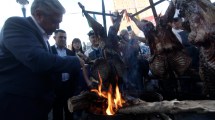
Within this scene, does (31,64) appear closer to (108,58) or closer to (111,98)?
(111,98)

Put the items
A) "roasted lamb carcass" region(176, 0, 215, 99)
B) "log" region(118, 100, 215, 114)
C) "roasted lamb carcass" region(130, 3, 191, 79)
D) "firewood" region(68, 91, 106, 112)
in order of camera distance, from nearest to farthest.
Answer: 1. "log" region(118, 100, 215, 114)
2. "firewood" region(68, 91, 106, 112)
3. "roasted lamb carcass" region(176, 0, 215, 99)
4. "roasted lamb carcass" region(130, 3, 191, 79)

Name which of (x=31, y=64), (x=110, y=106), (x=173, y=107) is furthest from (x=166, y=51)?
(x=31, y=64)

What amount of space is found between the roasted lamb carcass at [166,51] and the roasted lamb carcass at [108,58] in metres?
0.74

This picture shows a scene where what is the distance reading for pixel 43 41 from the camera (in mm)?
2889

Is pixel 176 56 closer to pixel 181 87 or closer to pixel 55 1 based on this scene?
pixel 181 87

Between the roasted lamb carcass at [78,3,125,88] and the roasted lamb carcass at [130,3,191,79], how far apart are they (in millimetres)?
742

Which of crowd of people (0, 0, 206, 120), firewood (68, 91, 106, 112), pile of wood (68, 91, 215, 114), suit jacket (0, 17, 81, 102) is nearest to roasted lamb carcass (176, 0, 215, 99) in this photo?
pile of wood (68, 91, 215, 114)

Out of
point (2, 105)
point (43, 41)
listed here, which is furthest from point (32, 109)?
point (43, 41)

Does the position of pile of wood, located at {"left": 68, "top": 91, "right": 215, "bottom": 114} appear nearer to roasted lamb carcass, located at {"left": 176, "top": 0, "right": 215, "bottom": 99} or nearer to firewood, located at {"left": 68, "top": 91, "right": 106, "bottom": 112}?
firewood, located at {"left": 68, "top": 91, "right": 106, "bottom": 112}

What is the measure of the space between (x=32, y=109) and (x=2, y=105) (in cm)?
32

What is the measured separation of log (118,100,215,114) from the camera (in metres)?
3.06

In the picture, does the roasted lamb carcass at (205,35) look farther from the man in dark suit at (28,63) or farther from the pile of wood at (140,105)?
the man in dark suit at (28,63)

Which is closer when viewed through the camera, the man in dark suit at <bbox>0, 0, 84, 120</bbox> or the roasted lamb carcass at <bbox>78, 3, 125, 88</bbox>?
the man in dark suit at <bbox>0, 0, 84, 120</bbox>

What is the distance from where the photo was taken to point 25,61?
257cm
